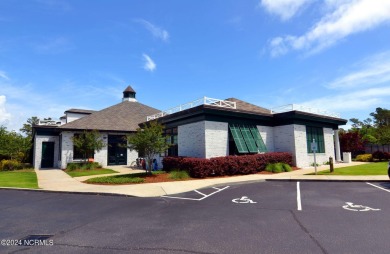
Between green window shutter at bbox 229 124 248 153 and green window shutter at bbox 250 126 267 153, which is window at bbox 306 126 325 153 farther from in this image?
green window shutter at bbox 229 124 248 153

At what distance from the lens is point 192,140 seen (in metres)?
19.8

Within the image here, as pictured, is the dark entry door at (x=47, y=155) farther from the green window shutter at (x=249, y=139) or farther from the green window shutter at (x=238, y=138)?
the green window shutter at (x=249, y=139)

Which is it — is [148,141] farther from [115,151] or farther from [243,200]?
[115,151]

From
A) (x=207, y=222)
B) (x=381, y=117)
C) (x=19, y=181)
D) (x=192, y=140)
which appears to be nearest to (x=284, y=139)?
(x=192, y=140)

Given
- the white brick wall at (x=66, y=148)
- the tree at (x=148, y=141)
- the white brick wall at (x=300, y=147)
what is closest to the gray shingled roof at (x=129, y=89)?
the white brick wall at (x=66, y=148)

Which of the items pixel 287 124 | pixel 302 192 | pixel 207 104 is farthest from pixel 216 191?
pixel 287 124

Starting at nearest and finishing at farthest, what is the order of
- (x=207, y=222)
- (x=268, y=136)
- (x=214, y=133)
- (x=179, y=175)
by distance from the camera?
(x=207, y=222) < (x=179, y=175) < (x=214, y=133) < (x=268, y=136)

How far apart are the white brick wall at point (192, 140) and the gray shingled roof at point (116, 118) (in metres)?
11.2

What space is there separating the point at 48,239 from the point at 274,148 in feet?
66.9

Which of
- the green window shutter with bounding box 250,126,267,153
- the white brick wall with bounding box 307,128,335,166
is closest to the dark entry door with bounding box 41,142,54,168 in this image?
the green window shutter with bounding box 250,126,267,153

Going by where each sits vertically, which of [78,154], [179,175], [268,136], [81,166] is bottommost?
[179,175]

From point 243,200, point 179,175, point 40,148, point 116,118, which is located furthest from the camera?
point 116,118

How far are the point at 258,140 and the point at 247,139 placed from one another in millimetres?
1429

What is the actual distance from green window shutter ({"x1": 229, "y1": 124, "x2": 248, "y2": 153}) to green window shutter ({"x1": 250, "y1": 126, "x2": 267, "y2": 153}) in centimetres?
168
